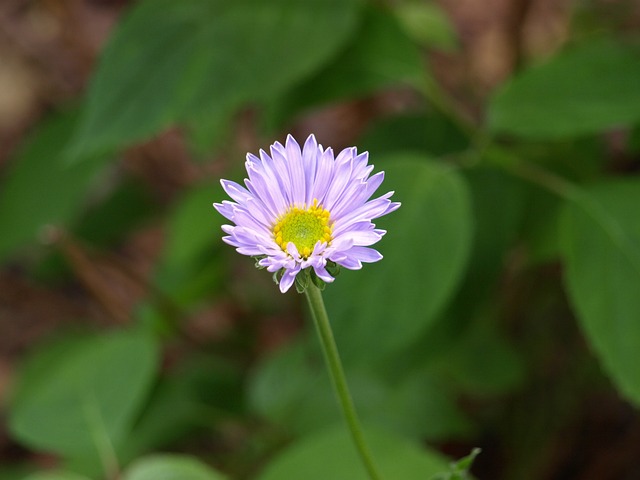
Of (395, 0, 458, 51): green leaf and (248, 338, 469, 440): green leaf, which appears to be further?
(395, 0, 458, 51): green leaf

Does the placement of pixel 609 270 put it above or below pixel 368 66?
below

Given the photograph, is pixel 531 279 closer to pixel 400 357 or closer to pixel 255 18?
pixel 400 357

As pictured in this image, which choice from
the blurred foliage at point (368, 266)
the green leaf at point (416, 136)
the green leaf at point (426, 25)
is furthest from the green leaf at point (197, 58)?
the green leaf at point (426, 25)

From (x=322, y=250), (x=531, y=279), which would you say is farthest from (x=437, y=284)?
(x=531, y=279)

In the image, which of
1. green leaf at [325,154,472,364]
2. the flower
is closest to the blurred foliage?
green leaf at [325,154,472,364]

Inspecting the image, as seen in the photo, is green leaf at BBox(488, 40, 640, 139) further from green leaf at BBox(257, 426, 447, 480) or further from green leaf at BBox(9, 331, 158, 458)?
green leaf at BBox(9, 331, 158, 458)

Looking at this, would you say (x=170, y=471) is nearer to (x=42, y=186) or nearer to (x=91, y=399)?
(x=91, y=399)

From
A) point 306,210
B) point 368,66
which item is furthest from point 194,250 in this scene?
point 306,210
